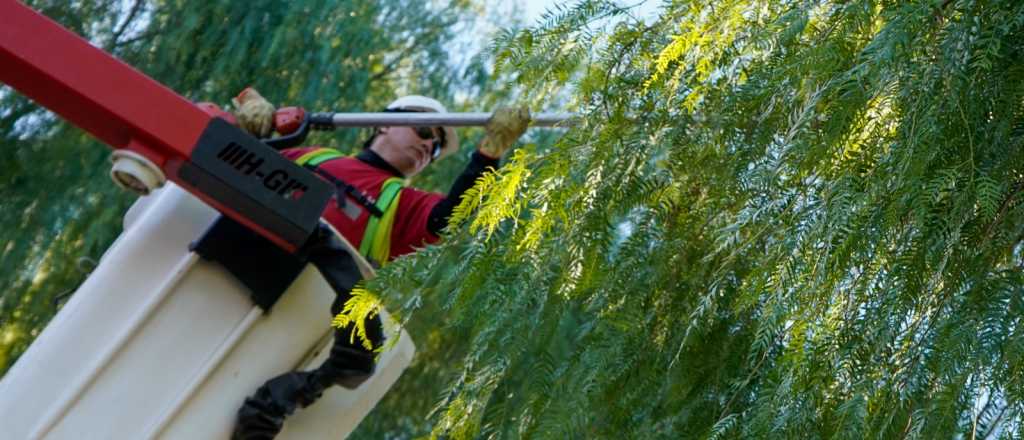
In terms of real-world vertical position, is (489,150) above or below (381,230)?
above

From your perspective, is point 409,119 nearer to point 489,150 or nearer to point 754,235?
point 489,150

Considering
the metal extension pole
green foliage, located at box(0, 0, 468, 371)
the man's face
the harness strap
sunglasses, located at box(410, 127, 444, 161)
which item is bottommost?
the harness strap

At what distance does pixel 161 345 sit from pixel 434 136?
1.31 meters

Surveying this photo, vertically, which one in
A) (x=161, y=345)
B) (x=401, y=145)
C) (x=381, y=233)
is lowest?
(x=161, y=345)

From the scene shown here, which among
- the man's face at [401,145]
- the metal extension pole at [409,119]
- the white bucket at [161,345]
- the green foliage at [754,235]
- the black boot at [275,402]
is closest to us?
the green foliage at [754,235]

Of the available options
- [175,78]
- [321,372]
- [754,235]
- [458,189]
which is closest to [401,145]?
[458,189]

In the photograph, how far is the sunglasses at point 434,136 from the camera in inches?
175

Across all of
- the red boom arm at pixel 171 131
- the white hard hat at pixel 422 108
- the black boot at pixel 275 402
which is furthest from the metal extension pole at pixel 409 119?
the black boot at pixel 275 402

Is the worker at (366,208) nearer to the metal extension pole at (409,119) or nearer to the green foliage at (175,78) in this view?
the metal extension pole at (409,119)

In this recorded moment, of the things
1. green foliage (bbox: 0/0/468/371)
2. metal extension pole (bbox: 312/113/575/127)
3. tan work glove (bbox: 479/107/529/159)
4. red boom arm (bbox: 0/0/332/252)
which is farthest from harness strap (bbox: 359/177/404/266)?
green foliage (bbox: 0/0/468/371)

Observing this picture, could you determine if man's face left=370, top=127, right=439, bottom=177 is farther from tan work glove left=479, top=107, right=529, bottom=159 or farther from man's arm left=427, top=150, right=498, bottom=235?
tan work glove left=479, top=107, right=529, bottom=159

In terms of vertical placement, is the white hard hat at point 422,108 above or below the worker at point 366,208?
above

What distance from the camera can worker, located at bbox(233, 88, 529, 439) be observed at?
11.3 ft

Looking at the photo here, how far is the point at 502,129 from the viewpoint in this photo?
3.68 meters
